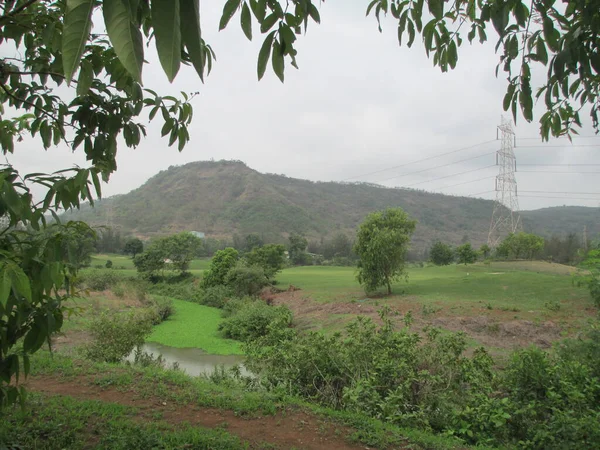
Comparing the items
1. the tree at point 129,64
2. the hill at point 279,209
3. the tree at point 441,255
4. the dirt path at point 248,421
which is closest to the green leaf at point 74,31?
the tree at point 129,64

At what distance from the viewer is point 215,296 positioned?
91.4ft

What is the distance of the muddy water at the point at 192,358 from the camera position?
1299 centimetres

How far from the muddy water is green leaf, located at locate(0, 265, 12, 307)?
475 inches

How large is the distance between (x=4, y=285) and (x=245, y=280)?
27.9 meters

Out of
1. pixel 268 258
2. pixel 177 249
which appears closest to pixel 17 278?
pixel 268 258

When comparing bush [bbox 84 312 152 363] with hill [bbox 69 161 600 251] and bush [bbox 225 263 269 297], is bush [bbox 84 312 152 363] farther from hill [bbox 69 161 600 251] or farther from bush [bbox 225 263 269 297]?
hill [bbox 69 161 600 251]

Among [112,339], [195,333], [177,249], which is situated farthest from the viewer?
[177,249]

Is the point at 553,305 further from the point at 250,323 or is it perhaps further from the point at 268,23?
the point at 268,23

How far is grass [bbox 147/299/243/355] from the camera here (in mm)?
15894

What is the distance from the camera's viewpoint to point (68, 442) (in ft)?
11.5

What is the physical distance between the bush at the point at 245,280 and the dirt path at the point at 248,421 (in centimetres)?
2315

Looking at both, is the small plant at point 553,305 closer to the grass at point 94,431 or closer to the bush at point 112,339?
the bush at point 112,339

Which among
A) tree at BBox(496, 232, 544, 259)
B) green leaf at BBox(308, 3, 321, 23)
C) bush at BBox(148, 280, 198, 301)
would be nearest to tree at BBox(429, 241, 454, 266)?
tree at BBox(496, 232, 544, 259)

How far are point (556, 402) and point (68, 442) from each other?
5.70 meters
